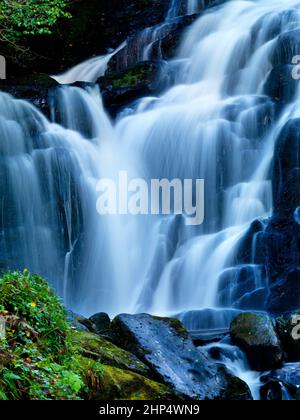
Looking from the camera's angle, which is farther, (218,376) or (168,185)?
(168,185)

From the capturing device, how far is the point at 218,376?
21.7ft

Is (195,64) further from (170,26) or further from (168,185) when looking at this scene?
(168,185)

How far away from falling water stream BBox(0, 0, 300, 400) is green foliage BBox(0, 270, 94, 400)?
4057 millimetres

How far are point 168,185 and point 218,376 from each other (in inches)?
259

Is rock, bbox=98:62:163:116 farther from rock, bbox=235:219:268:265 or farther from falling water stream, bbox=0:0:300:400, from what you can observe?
rock, bbox=235:219:268:265

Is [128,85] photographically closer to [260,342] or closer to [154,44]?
[154,44]

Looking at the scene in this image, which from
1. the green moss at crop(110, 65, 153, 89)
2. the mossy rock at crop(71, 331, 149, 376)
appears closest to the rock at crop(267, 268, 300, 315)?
the mossy rock at crop(71, 331, 149, 376)

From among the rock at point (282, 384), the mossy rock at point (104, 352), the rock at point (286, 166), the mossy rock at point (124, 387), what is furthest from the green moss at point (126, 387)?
the rock at point (286, 166)

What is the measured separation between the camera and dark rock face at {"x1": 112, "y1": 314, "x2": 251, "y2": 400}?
20.7ft

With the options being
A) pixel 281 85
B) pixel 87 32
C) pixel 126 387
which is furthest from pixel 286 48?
pixel 126 387

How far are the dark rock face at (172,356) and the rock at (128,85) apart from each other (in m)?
7.95

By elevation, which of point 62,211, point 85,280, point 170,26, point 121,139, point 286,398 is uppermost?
point 170,26
